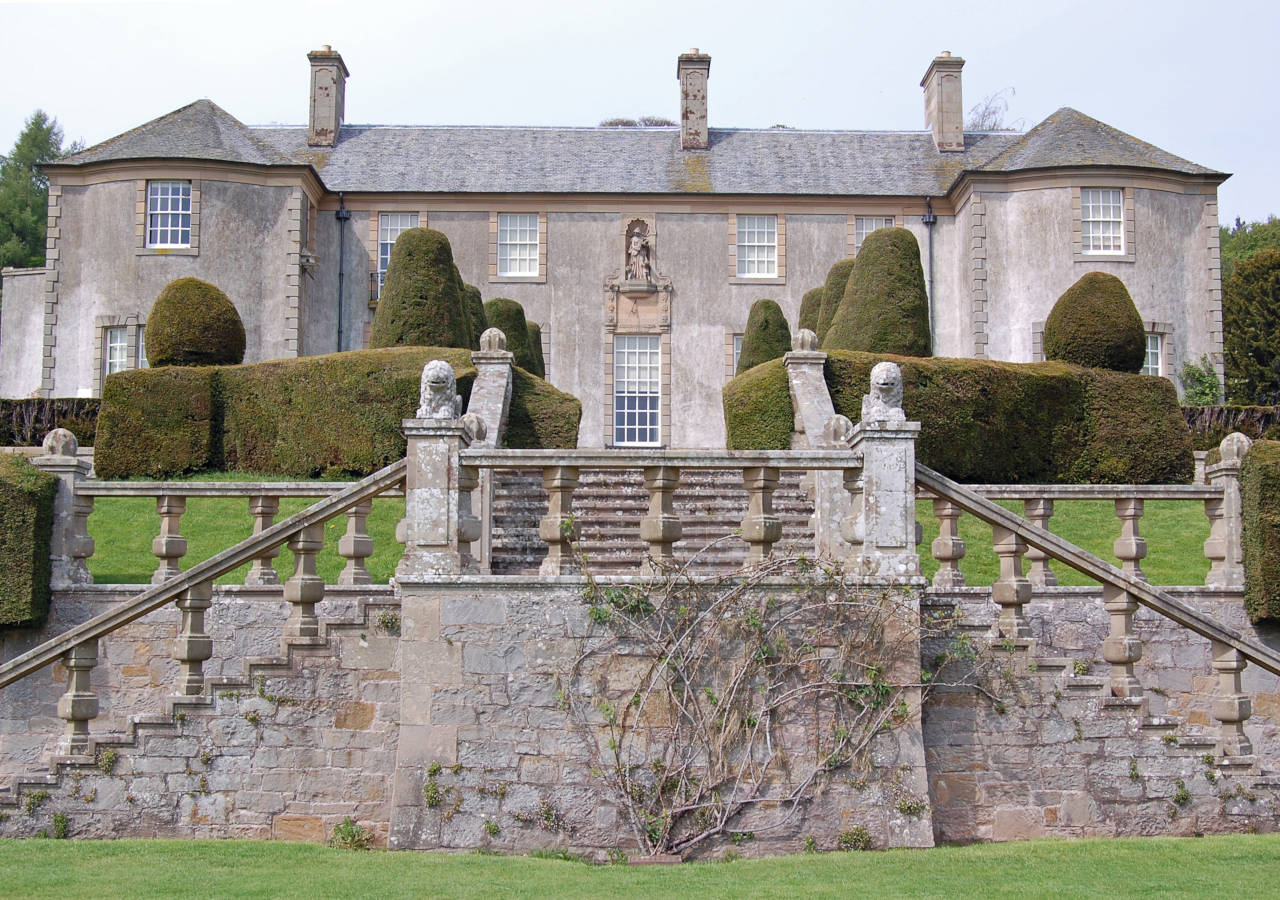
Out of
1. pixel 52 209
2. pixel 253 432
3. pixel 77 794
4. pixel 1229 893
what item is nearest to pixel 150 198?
pixel 52 209

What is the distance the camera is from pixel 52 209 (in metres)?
28.6

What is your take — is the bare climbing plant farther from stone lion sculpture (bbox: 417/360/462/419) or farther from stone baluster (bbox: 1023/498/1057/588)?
stone baluster (bbox: 1023/498/1057/588)

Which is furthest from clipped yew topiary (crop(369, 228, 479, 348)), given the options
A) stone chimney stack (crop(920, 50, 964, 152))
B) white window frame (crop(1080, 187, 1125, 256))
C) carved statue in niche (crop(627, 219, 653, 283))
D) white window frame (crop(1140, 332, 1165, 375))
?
stone chimney stack (crop(920, 50, 964, 152))

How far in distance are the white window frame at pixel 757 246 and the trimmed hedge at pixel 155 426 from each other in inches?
580

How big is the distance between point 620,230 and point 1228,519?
791 inches

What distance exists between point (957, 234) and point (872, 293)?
10.7 m

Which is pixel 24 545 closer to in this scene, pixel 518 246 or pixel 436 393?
pixel 436 393

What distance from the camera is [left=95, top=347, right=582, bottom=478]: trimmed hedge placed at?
1714 centimetres

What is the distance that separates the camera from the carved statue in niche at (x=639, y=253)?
30.3 meters

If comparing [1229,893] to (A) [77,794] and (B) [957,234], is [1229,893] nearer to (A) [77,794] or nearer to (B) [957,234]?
(A) [77,794]

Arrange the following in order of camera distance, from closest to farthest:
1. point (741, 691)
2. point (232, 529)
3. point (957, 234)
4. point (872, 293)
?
point (741, 691)
point (232, 529)
point (872, 293)
point (957, 234)

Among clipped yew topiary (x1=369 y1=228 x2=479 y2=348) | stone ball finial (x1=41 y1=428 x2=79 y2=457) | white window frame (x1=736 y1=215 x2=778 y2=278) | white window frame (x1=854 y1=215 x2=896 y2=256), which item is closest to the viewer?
stone ball finial (x1=41 y1=428 x2=79 y2=457)

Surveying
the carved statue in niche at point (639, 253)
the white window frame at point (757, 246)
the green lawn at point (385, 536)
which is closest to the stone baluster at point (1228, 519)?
the green lawn at point (385, 536)

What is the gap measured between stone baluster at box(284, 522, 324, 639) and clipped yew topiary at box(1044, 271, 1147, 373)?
47.2 ft
